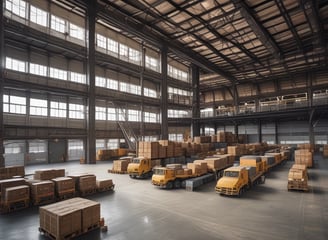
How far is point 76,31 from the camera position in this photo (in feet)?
87.1

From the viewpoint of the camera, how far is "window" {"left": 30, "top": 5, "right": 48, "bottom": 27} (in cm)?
2248

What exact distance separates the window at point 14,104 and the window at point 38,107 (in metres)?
0.81

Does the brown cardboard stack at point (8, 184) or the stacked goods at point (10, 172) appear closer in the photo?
the brown cardboard stack at point (8, 184)

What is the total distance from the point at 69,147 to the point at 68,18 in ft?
54.6

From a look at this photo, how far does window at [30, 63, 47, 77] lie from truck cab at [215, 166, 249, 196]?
24.0 metres

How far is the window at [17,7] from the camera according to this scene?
67.1 ft

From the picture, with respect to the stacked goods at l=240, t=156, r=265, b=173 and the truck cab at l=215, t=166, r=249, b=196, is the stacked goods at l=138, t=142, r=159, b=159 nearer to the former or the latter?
the stacked goods at l=240, t=156, r=265, b=173

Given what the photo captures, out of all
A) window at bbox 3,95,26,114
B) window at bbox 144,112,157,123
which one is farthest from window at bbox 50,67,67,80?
window at bbox 144,112,157,123

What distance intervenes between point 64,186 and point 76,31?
863 inches

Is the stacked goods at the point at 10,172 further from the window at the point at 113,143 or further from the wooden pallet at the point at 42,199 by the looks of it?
the window at the point at 113,143

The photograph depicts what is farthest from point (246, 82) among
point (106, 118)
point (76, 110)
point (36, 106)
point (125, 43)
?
point (36, 106)

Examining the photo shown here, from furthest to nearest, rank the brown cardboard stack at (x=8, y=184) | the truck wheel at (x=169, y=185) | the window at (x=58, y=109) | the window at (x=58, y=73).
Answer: the window at (x=58, y=109)
the window at (x=58, y=73)
the truck wheel at (x=169, y=185)
the brown cardboard stack at (x=8, y=184)

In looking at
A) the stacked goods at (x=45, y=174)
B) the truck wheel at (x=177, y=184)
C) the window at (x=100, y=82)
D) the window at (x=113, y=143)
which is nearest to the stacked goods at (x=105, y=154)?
the window at (x=113, y=143)

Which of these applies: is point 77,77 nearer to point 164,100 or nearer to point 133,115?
point 133,115
